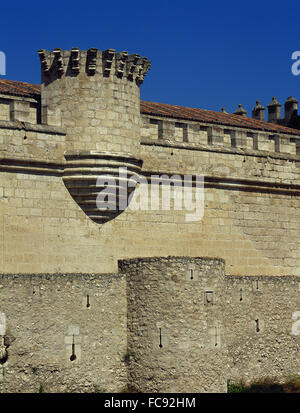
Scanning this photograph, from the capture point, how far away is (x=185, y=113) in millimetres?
33625

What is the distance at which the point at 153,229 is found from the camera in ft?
96.6

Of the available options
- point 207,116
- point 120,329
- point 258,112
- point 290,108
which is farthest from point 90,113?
point 258,112

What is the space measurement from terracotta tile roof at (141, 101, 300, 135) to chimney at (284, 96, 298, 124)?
959 mm

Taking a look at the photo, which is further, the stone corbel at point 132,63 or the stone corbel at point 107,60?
the stone corbel at point 132,63

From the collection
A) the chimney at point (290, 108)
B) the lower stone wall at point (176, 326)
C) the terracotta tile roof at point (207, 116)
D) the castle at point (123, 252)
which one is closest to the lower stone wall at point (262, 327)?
the castle at point (123, 252)

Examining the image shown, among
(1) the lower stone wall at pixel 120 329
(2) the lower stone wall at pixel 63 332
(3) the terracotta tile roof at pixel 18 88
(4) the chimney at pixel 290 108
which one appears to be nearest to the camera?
(2) the lower stone wall at pixel 63 332

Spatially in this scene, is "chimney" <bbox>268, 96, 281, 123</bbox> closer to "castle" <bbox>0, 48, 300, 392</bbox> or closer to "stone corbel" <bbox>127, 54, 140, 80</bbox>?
"castle" <bbox>0, 48, 300, 392</bbox>

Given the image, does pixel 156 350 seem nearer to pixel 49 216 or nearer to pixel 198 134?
pixel 49 216

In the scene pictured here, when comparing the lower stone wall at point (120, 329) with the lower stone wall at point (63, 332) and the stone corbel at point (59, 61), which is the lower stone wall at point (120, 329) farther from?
the stone corbel at point (59, 61)

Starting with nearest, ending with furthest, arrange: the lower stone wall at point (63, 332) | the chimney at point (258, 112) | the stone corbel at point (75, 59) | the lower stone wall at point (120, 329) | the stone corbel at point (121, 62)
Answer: the lower stone wall at point (63, 332) → the lower stone wall at point (120, 329) → the stone corbel at point (75, 59) → the stone corbel at point (121, 62) → the chimney at point (258, 112)

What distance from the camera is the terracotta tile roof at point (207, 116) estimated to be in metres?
32.3

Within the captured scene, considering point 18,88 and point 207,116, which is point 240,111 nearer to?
point 207,116

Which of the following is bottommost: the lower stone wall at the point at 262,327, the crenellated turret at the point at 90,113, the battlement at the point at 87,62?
the lower stone wall at the point at 262,327
